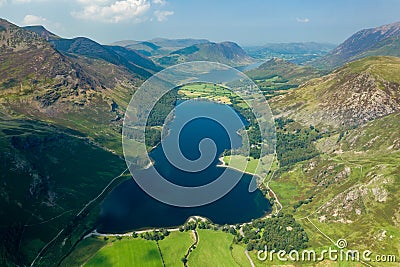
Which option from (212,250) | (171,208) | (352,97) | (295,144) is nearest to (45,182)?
(171,208)

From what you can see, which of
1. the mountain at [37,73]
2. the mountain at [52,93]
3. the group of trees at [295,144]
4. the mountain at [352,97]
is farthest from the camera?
the mountain at [37,73]

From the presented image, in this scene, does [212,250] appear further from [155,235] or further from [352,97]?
[352,97]

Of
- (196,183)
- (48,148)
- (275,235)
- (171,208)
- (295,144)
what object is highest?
(48,148)

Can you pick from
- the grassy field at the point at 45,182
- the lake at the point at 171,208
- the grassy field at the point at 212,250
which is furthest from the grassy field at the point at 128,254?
the grassy field at the point at 45,182

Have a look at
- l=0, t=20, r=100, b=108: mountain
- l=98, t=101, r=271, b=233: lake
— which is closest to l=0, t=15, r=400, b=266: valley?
l=98, t=101, r=271, b=233: lake

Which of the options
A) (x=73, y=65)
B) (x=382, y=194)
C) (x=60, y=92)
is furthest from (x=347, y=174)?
(x=73, y=65)

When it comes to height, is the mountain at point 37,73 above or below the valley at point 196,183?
above

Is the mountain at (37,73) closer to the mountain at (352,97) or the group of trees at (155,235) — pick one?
the group of trees at (155,235)
